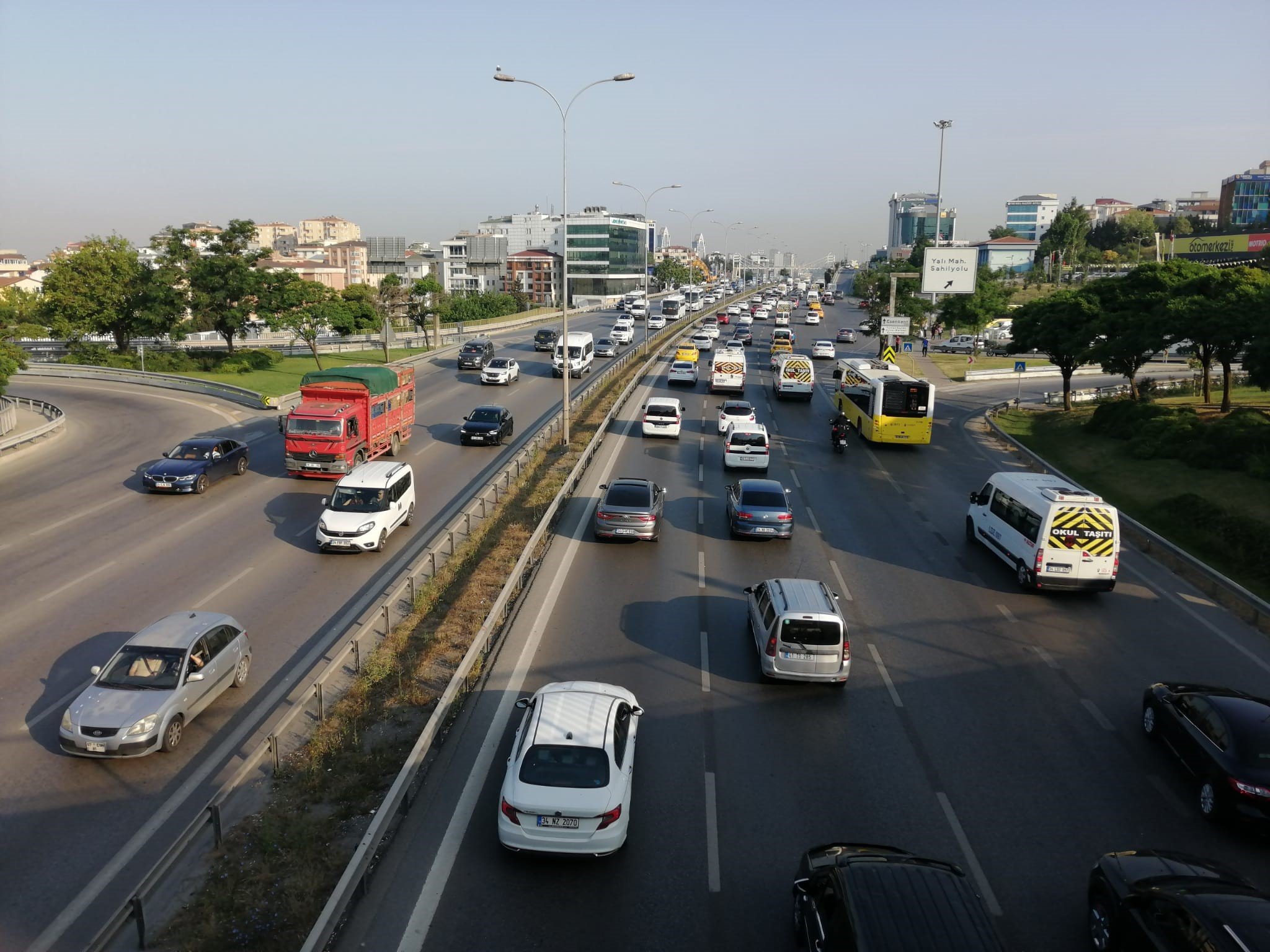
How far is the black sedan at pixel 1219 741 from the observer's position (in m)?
11.4

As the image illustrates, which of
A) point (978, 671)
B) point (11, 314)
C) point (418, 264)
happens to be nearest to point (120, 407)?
point (11, 314)

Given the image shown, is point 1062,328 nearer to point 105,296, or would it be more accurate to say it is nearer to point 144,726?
point 144,726

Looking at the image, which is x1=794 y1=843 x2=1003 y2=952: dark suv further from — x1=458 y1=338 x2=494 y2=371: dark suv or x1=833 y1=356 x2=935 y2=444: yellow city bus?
x1=458 y1=338 x2=494 y2=371: dark suv

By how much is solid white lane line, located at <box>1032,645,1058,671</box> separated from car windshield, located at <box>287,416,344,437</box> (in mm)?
20561

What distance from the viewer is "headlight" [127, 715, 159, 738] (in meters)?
12.5

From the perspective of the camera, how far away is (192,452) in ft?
92.4

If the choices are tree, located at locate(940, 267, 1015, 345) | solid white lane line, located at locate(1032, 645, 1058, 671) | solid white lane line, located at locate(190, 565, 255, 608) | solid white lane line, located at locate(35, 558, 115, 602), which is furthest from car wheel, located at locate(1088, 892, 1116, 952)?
tree, located at locate(940, 267, 1015, 345)

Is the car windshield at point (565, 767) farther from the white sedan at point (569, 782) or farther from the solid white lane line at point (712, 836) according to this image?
Answer: the solid white lane line at point (712, 836)

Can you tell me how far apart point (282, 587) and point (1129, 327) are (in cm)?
3640

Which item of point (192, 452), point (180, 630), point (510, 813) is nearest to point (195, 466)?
point (192, 452)

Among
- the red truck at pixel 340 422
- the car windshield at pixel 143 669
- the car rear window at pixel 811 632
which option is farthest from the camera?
the red truck at pixel 340 422

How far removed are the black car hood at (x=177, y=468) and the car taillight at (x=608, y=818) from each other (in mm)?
21303

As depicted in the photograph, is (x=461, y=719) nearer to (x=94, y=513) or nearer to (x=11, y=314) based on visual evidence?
(x=94, y=513)

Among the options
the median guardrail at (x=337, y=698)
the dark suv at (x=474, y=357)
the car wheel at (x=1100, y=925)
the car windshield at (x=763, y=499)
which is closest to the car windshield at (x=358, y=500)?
the median guardrail at (x=337, y=698)
